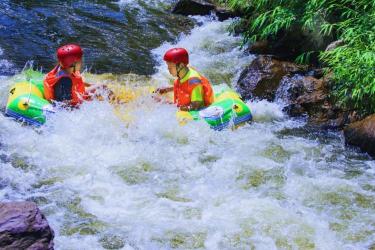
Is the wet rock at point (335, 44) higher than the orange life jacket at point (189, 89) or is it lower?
higher

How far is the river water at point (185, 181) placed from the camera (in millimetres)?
4121

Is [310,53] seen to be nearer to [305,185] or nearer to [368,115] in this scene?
[368,115]

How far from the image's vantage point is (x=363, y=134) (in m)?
5.77

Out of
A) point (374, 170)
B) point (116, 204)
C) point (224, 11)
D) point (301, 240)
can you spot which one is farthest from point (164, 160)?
point (224, 11)

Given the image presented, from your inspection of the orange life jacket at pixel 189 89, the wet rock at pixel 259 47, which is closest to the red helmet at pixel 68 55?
the orange life jacket at pixel 189 89

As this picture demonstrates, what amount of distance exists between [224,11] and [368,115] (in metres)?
5.72

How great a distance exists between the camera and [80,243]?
3.88 metres

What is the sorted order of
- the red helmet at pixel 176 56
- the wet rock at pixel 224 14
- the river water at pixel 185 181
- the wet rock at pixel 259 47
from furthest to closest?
the wet rock at pixel 224 14 → the wet rock at pixel 259 47 → the red helmet at pixel 176 56 → the river water at pixel 185 181

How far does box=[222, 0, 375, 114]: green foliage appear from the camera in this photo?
229 inches

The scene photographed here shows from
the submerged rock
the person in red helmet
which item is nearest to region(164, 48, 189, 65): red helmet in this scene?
the person in red helmet

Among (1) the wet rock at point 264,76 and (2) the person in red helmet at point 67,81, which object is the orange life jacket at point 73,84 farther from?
(1) the wet rock at point 264,76

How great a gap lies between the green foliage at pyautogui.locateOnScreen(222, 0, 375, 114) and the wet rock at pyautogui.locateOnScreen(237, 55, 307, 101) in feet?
0.82

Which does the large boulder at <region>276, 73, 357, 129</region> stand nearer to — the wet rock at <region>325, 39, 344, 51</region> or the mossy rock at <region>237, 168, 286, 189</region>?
the wet rock at <region>325, 39, 344, 51</region>

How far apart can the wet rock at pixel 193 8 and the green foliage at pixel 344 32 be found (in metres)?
3.38
